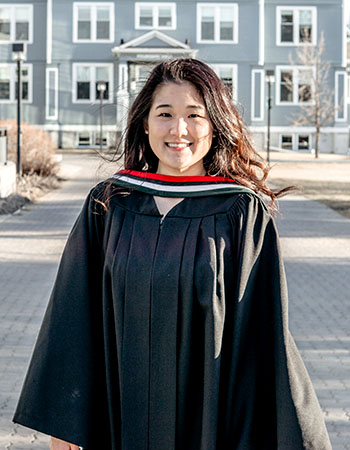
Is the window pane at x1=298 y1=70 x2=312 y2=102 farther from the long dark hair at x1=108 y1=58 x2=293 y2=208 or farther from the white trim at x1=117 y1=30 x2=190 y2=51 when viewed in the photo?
the long dark hair at x1=108 y1=58 x2=293 y2=208

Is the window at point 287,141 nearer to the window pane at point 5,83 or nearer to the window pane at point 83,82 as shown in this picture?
the window pane at point 83,82

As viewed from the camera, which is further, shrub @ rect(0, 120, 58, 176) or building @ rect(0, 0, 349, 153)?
building @ rect(0, 0, 349, 153)

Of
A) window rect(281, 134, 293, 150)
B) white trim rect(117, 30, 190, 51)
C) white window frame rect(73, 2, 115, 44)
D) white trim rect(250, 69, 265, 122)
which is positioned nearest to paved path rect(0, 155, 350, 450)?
white trim rect(117, 30, 190, 51)

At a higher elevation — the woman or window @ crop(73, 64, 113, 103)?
window @ crop(73, 64, 113, 103)

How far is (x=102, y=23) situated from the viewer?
149 ft

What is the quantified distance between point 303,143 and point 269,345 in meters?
45.5

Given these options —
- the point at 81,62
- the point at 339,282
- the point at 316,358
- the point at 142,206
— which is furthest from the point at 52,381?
the point at 81,62

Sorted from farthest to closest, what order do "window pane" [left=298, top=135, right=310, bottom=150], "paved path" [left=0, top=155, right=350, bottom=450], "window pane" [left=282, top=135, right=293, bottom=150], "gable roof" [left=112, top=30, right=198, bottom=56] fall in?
1. "window pane" [left=298, top=135, right=310, bottom=150]
2. "window pane" [left=282, top=135, right=293, bottom=150]
3. "gable roof" [left=112, top=30, right=198, bottom=56]
4. "paved path" [left=0, top=155, right=350, bottom=450]

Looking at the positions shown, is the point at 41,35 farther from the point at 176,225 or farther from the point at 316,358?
the point at 176,225

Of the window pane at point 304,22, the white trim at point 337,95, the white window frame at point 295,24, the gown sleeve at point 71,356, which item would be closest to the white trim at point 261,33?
the white window frame at point 295,24

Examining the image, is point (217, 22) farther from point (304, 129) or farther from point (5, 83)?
point (5, 83)

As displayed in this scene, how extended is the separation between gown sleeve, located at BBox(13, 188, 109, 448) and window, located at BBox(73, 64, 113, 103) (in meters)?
43.8

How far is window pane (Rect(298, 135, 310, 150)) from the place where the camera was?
1870 inches

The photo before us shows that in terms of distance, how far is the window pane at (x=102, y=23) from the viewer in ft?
149
